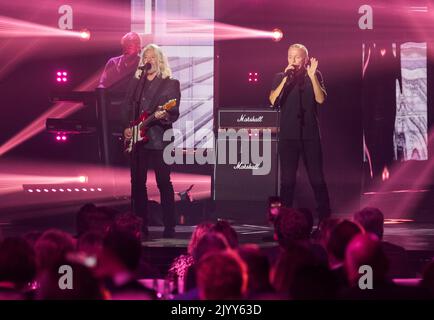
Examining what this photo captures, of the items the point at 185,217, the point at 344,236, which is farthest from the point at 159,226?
the point at 344,236

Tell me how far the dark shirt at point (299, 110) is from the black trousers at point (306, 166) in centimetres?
8

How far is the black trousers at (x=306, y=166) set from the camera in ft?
25.3

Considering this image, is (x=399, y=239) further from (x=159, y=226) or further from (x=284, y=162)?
(x=159, y=226)

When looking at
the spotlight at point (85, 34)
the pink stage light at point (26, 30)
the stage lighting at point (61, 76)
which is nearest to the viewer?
the spotlight at point (85, 34)

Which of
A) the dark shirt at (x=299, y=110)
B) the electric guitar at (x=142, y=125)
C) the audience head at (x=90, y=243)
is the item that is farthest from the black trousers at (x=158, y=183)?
the audience head at (x=90, y=243)

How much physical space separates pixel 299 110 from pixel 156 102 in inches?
53.2

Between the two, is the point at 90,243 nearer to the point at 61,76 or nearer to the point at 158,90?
the point at 158,90

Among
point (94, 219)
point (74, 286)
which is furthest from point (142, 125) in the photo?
point (74, 286)

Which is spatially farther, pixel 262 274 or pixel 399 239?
pixel 399 239

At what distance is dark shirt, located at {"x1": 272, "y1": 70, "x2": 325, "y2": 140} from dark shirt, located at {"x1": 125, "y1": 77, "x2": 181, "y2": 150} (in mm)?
972

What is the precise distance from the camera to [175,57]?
10203mm

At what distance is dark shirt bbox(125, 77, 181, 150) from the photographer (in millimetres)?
7590

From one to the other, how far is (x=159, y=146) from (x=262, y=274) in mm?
4241

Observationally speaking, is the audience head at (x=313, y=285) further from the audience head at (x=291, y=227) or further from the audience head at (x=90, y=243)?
the audience head at (x=291, y=227)
